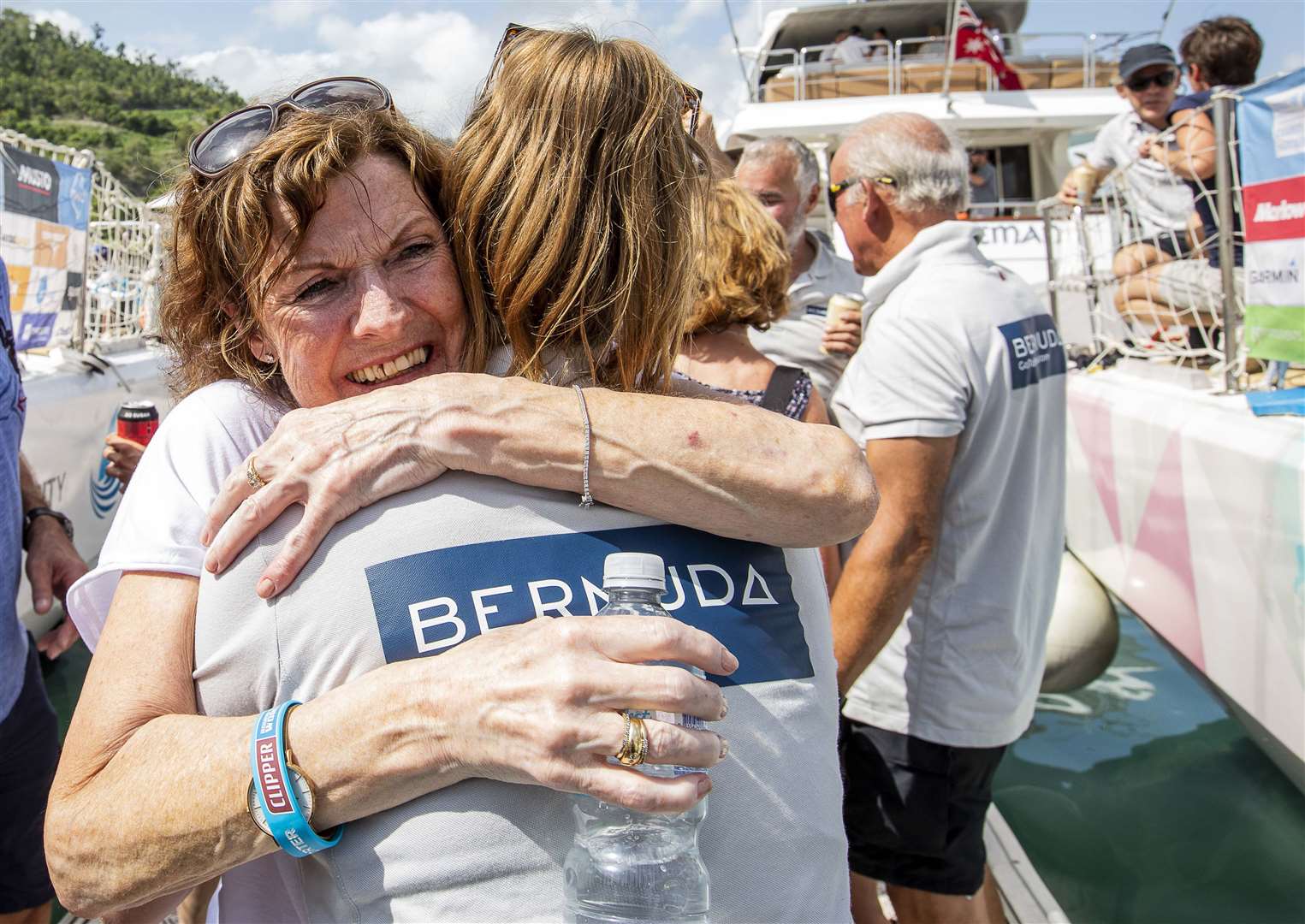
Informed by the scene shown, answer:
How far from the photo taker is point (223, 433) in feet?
4.38

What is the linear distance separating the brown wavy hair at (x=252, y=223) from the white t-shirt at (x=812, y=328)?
2057 mm

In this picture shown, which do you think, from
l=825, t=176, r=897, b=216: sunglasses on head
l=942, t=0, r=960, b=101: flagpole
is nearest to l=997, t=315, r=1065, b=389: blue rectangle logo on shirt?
l=825, t=176, r=897, b=216: sunglasses on head

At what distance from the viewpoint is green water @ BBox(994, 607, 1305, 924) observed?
3.78m

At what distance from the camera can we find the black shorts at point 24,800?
7.97 feet

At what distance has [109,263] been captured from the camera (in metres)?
7.14

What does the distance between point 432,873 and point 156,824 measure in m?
0.31

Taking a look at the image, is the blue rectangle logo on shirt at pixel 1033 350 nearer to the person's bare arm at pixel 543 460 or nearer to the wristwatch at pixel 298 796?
the person's bare arm at pixel 543 460

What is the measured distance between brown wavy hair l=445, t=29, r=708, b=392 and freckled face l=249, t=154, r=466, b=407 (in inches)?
2.7

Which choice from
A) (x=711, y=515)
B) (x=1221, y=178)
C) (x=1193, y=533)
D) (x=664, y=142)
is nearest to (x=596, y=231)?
(x=664, y=142)

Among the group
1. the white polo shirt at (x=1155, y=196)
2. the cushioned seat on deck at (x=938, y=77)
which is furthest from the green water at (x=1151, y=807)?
the cushioned seat on deck at (x=938, y=77)

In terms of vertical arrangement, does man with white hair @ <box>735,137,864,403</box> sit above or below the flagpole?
below

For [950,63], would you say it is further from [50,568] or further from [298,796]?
[298,796]

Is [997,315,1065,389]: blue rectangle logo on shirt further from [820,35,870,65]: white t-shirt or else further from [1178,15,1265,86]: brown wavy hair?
[820,35,870,65]: white t-shirt

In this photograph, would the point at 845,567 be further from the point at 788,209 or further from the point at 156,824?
the point at 788,209
